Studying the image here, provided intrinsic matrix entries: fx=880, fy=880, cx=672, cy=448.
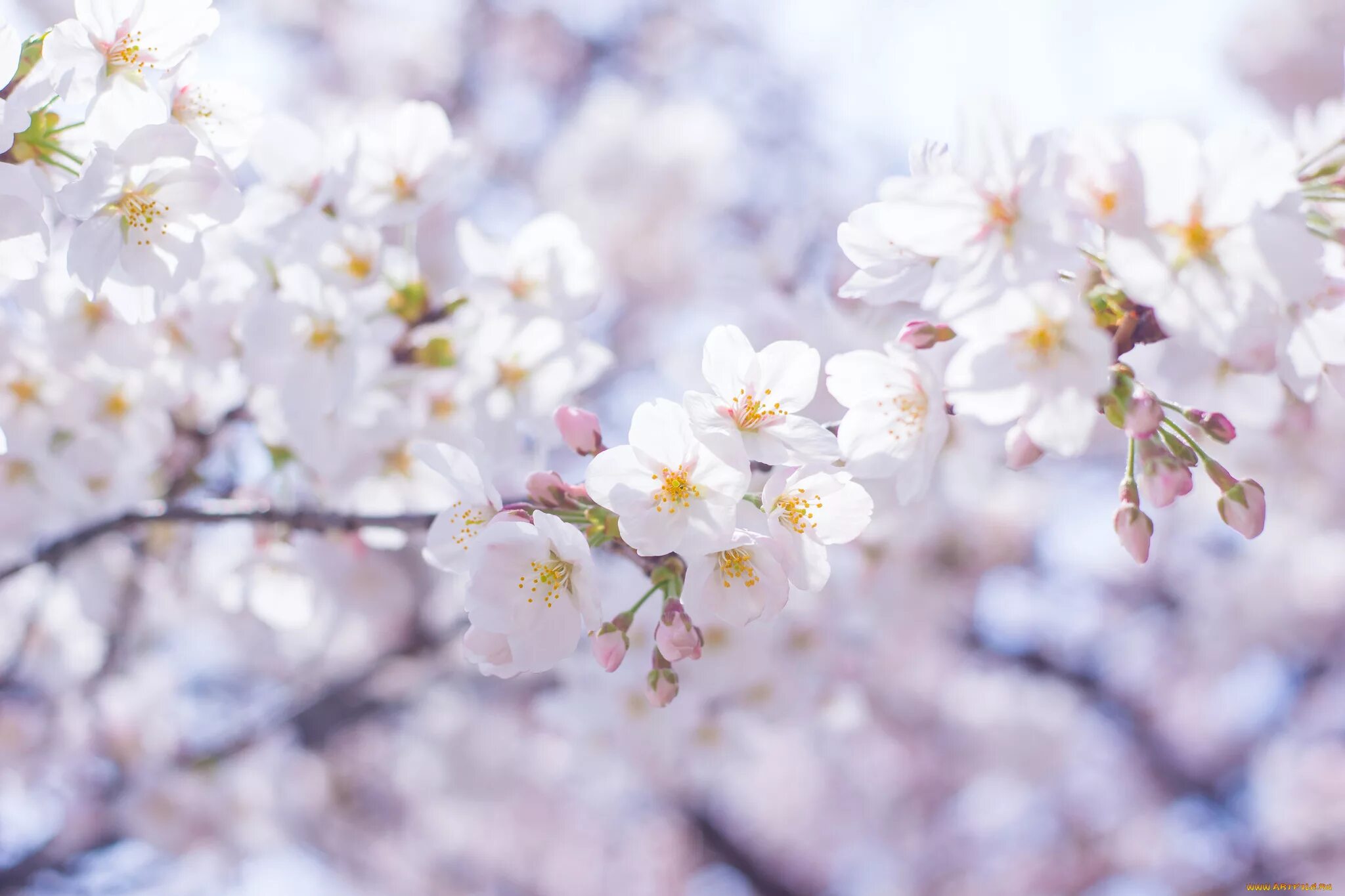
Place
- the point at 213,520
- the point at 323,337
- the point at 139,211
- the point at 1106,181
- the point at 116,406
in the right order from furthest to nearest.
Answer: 1. the point at 116,406
2. the point at 323,337
3. the point at 213,520
4. the point at 139,211
5. the point at 1106,181

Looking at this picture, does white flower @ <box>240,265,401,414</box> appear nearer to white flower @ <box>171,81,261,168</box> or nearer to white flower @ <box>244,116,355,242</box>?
white flower @ <box>244,116,355,242</box>

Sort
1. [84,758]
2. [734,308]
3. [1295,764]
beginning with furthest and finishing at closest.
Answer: [1295,764] → [84,758] → [734,308]

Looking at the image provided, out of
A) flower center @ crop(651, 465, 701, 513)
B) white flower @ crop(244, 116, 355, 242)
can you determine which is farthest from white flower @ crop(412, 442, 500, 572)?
white flower @ crop(244, 116, 355, 242)

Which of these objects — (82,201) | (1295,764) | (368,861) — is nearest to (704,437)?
(82,201)

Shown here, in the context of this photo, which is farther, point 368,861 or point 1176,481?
point 368,861

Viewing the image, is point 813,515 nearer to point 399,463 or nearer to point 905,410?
point 905,410

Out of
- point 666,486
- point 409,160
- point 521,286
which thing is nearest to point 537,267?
point 521,286

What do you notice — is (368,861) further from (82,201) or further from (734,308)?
(82,201)
